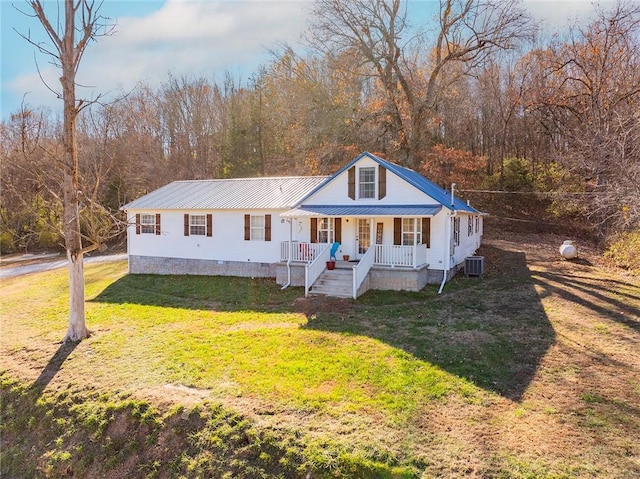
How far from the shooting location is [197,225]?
18906mm

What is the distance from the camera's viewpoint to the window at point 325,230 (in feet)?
55.5

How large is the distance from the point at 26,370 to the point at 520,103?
34.3 m

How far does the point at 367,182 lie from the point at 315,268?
431cm

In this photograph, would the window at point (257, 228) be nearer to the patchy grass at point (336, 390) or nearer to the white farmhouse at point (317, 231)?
the white farmhouse at point (317, 231)

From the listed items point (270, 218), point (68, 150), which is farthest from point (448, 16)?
point (68, 150)

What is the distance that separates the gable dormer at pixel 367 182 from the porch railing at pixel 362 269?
2.59 m

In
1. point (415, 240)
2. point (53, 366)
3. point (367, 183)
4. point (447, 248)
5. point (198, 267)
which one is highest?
point (367, 183)

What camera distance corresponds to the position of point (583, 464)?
5.22 metres

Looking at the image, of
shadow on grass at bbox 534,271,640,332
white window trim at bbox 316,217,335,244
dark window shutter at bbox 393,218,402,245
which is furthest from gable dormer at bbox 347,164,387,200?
shadow on grass at bbox 534,271,640,332

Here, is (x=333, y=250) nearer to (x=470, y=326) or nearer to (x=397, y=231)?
(x=397, y=231)

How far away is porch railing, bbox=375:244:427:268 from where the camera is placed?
14.7 meters

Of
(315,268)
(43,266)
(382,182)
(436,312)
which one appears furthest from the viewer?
(43,266)

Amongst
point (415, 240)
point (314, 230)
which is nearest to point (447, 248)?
point (415, 240)

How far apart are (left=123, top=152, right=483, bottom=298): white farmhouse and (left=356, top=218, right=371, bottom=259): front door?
41 millimetres
